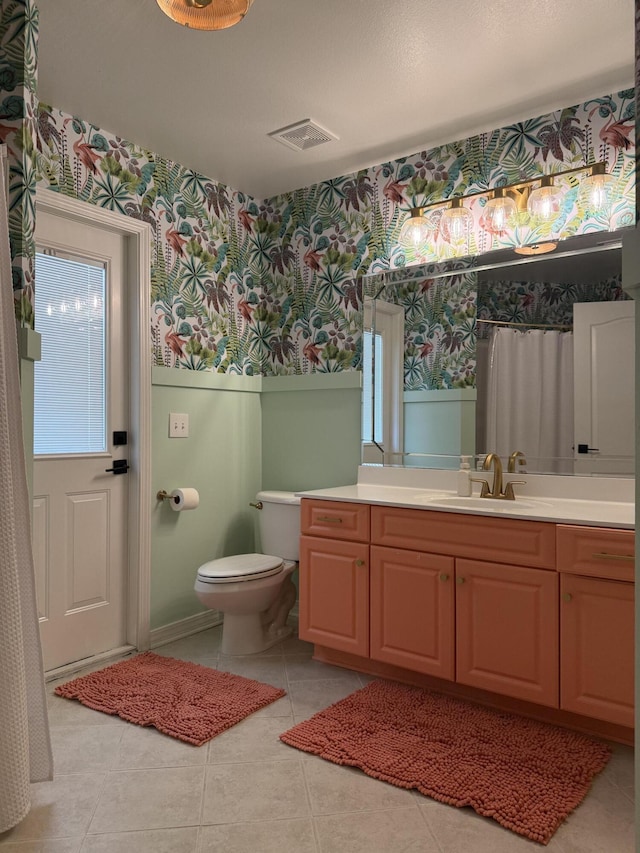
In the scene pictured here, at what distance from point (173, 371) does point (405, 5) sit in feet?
6.27

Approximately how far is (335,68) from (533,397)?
1532 millimetres

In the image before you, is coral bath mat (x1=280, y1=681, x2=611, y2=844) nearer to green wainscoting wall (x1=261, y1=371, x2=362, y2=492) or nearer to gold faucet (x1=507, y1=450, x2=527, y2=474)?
gold faucet (x1=507, y1=450, x2=527, y2=474)

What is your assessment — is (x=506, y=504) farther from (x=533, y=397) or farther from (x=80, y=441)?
(x=80, y=441)

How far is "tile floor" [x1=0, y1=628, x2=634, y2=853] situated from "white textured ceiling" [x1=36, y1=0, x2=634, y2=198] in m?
2.45

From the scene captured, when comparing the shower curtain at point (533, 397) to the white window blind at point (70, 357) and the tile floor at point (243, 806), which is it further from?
the white window blind at point (70, 357)

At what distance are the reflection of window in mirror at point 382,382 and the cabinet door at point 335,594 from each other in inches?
24.1

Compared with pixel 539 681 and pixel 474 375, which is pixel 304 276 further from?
pixel 539 681

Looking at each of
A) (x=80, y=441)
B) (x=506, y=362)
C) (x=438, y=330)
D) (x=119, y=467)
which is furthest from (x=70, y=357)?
(x=506, y=362)

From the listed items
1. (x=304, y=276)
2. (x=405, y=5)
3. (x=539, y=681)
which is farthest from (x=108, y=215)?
(x=539, y=681)

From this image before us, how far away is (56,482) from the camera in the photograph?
2809 millimetres

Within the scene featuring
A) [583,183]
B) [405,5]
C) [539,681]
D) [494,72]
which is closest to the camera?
[405,5]

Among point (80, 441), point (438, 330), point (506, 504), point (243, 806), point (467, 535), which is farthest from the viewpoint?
point (438, 330)

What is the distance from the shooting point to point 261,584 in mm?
2986

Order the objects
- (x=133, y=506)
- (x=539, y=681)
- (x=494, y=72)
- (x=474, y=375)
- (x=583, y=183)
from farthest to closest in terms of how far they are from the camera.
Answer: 1. (x=133, y=506)
2. (x=474, y=375)
3. (x=583, y=183)
4. (x=494, y=72)
5. (x=539, y=681)
